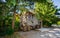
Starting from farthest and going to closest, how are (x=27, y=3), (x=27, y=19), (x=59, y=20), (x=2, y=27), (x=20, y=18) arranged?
(x=59, y=20) < (x=27, y=19) < (x=20, y=18) < (x=2, y=27) < (x=27, y=3)

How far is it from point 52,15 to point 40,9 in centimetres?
272

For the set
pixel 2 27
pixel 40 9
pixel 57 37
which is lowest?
pixel 57 37

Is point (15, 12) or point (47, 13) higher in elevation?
point (15, 12)

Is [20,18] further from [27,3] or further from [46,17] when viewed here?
[27,3]

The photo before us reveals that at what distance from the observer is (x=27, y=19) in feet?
54.8

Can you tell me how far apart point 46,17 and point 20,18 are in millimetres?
3335

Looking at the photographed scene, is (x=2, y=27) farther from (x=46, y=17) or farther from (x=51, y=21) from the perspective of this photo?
(x=51, y=21)

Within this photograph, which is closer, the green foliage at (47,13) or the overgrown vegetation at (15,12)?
the overgrown vegetation at (15,12)

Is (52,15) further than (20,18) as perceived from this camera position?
Yes

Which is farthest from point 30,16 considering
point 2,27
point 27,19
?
point 2,27

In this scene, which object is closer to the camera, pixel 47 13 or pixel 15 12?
pixel 15 12

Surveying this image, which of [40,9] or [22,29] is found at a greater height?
[40,9]

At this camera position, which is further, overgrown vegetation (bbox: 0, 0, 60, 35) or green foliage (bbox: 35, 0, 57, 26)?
green foliage (bbox: 35, 0, 57, 26)

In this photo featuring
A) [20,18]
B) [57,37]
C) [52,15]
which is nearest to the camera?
[57,37]
